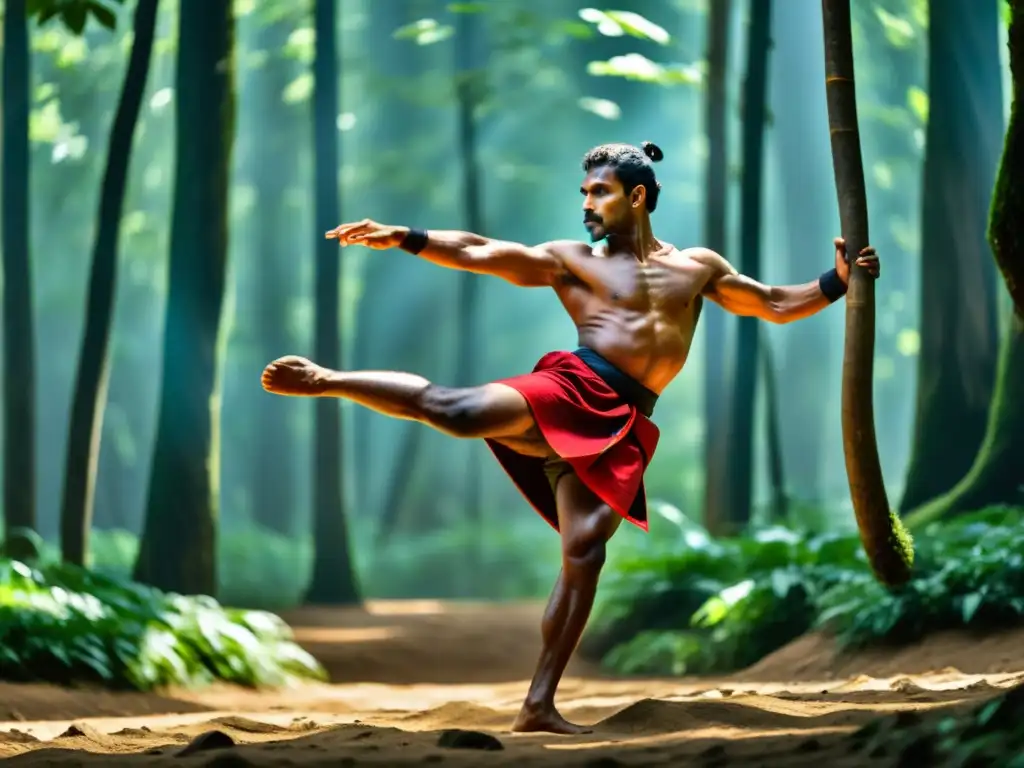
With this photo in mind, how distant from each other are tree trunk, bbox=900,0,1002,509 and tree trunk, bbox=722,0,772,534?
6.37 feet

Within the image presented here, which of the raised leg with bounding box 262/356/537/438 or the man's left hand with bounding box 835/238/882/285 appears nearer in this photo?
the raised leg with bounding box 262/356/537/438

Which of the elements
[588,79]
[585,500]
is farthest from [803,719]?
[588,79]

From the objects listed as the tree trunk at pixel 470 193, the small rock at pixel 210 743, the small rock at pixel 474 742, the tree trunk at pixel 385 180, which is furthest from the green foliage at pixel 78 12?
the tree trunk at pixel 385 180

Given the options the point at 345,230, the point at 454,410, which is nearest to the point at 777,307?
the point at 454,410

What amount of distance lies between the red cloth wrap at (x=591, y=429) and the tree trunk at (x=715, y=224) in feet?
28.6

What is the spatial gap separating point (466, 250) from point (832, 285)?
1.71 metres

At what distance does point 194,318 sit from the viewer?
12.0m

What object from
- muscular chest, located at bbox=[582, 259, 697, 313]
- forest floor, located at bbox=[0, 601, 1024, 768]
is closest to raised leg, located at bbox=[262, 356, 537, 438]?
muscular chest, located at bbox=[582, 259, 697, 313]

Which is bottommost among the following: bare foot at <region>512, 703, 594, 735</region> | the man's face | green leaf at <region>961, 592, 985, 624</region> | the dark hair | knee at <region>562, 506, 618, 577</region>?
bare foot at <region>512, 703, 594, 735</region>

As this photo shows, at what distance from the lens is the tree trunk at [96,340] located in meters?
11.3

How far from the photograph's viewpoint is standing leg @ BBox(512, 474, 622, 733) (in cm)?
565

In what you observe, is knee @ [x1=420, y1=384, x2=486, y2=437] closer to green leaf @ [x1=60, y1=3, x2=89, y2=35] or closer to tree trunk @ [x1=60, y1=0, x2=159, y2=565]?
green leaf @ [x1=60, y1=3, x2=89, y2=35]

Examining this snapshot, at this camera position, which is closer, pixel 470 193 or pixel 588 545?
pixel 588 545

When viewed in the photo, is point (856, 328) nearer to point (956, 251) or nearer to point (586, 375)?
point (586, 375)
